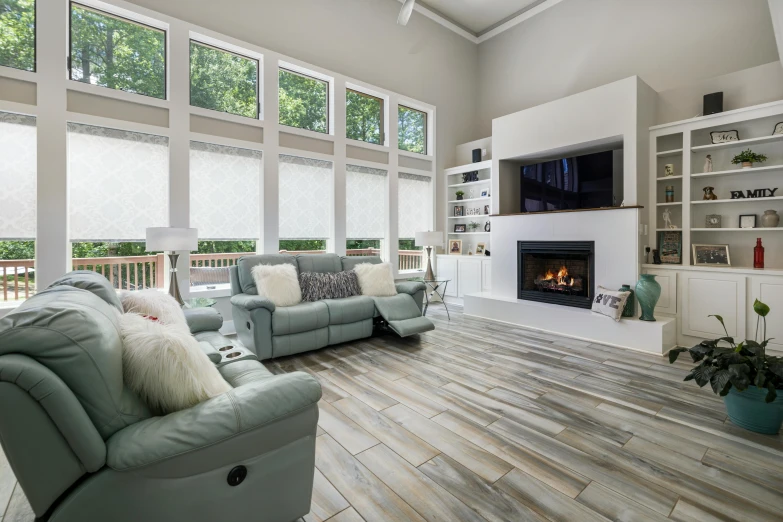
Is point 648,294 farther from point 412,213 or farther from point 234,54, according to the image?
point 234,54

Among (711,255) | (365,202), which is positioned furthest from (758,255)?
(365,202)

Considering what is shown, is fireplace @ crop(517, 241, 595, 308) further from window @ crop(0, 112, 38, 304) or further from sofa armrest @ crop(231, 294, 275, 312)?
window @ crop(0, 112, 38, 304)

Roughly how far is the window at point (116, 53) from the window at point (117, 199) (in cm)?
55

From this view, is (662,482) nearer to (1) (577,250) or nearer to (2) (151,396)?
(2) (151,396)

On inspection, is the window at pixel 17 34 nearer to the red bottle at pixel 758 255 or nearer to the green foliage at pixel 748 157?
the green foliage at pixel 748 157

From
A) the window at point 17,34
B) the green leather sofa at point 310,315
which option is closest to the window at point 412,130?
the green leather sofa at point 310,315

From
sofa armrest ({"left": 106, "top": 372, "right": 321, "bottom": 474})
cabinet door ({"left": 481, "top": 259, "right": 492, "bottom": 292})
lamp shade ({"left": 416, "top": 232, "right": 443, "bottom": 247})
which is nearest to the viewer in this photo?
sofa armrest ({"left": 106, "top": 372, "right": 321, "bottom": 474})

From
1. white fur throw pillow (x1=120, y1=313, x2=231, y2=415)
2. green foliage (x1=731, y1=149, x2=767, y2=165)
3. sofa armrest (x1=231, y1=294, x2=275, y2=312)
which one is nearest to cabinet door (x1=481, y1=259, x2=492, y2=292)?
green foliage (x1=731, y1=149, x2=767, y2=165)

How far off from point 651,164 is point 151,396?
17.7 feet

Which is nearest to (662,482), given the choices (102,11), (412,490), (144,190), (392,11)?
(412,490)

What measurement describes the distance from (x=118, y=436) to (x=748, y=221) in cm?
565

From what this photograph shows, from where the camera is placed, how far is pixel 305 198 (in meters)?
5.30

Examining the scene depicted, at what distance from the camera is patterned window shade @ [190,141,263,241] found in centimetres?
443

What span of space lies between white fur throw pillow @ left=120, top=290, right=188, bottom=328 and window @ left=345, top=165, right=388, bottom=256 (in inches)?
142
